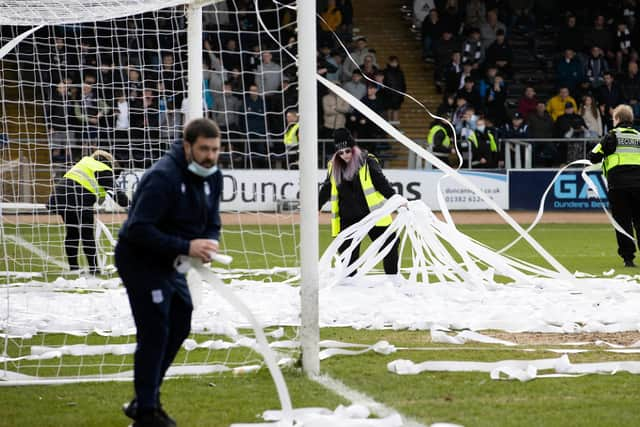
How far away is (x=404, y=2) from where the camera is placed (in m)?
33.0

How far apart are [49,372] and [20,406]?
3.71 feet

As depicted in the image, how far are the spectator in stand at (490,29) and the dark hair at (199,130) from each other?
24.7 m

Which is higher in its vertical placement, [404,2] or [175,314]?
[404,2]

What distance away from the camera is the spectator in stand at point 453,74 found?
2756cm

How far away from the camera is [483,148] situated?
25156 mm

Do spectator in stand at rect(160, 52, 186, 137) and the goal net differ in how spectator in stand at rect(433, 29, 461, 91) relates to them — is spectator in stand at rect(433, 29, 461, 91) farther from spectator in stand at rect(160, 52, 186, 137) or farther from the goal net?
spectator in stand at rect(160, 52, 186, 137)

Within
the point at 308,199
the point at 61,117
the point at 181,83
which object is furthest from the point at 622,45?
the point at 308,199

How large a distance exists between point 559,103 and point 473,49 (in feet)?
9.53

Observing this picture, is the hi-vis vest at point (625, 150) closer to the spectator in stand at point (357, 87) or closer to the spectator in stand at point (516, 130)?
the spectator in stand at point (516, 130)

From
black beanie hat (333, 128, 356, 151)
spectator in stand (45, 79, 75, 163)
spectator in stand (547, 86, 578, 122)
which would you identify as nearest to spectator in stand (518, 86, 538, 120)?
spectator in stand (547, 86, 578, 122)

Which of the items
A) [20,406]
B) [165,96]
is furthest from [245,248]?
[20,406]

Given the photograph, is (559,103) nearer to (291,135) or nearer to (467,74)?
(467,74)

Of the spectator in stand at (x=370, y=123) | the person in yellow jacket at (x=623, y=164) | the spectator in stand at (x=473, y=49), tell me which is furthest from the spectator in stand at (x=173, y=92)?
the spectator in stand at (x=473, y=49)

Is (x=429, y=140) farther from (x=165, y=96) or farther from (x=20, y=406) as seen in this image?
(x=20, y=406)
